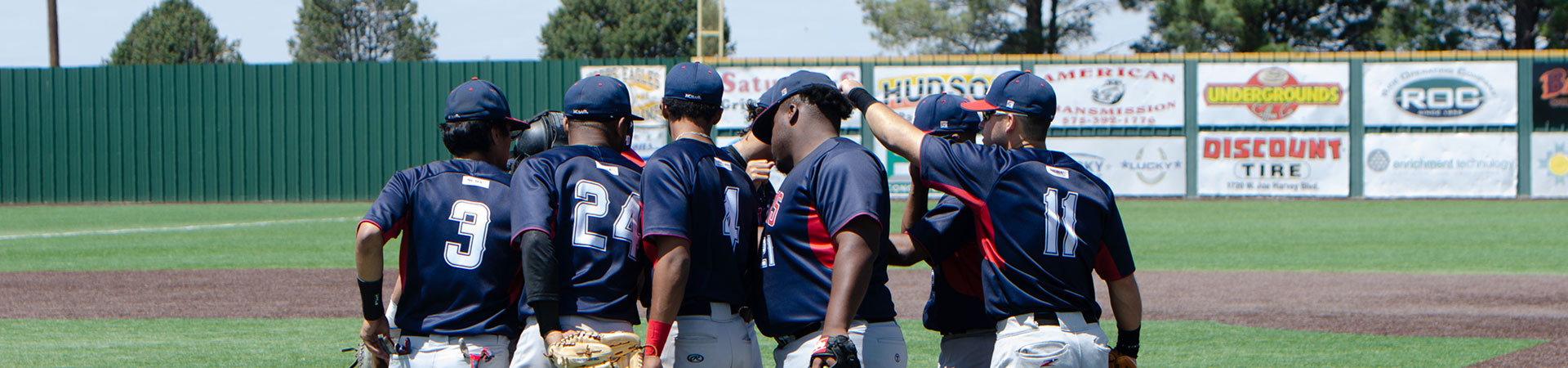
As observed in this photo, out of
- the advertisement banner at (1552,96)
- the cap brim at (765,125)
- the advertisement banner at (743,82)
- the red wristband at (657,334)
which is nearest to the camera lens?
the red wristband at (657,334)

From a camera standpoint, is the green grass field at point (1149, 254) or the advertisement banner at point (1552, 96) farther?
the advertisement banner at point (1552, 96)

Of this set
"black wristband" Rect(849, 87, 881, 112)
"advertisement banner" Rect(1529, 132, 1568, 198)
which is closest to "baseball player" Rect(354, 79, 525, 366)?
"black wristband" Rect(849, 87, 881, 112)

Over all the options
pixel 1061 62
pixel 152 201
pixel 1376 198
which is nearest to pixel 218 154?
pixel 152 201

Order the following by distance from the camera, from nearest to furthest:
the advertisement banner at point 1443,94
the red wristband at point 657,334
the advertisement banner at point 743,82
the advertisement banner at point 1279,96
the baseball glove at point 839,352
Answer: the baseball glove at point 839,352
the red wristband at point 657,334
the advertisement banner at point 1443,94
the advertisement banner at point 1279,96
the advertisement banner at point 743,82

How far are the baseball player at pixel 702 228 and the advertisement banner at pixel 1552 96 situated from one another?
2447cm

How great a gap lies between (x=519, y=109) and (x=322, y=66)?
13.2ft

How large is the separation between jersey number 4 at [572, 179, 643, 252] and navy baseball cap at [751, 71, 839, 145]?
403mm

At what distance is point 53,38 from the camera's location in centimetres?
3086

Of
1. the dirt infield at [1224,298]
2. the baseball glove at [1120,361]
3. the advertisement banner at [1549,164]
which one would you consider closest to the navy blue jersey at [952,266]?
the baseball glove at [1120,361]

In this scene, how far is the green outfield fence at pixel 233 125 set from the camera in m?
27.5

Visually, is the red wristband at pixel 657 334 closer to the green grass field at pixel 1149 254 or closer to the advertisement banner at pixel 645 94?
the green grass field at pixel 1149 254

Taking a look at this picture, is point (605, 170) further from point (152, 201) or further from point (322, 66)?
point (152, 201)

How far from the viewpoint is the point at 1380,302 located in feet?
32.0

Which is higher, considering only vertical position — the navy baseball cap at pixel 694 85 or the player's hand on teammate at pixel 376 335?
the navy baseball cap at pixel 694 85
